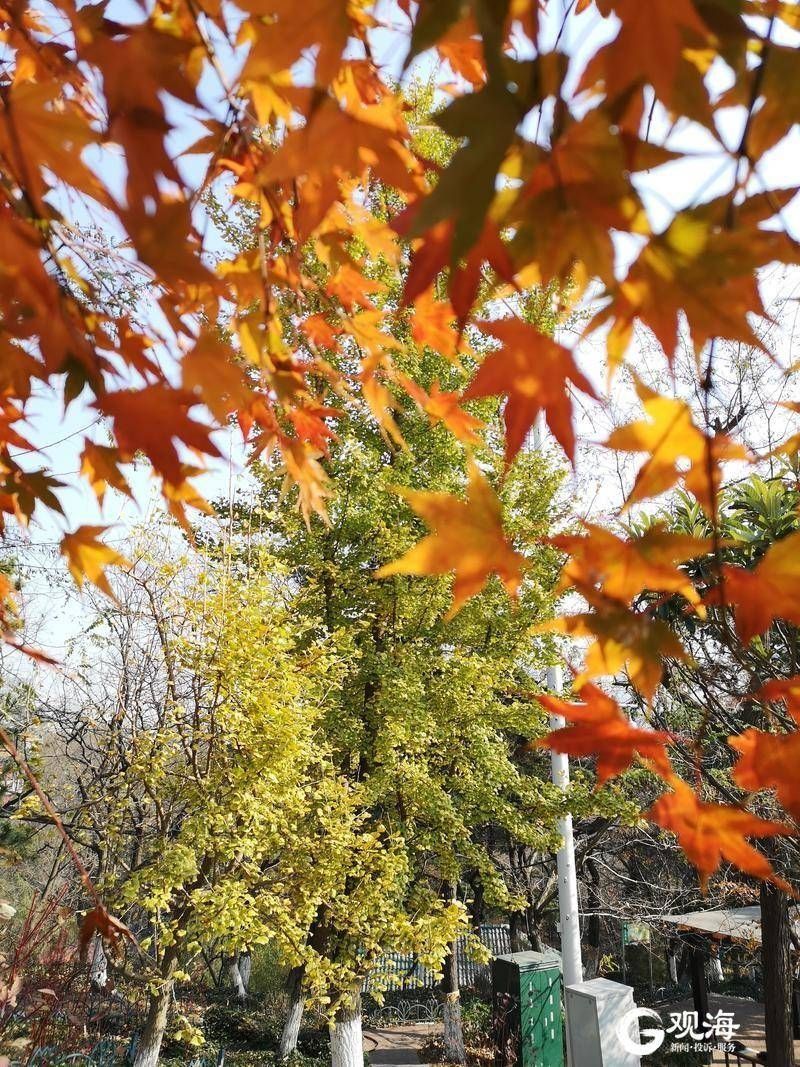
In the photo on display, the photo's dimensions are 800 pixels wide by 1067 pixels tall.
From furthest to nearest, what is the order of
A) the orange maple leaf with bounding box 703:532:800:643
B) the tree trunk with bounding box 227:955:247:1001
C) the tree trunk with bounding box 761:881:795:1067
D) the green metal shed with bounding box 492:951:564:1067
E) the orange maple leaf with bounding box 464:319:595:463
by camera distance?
the tree trunk with bounding box 227:955:247:1001 < the green metal shed with bounding box 492:951:564:1067 < the tree trunk with bounding box 761:881:795:1067 < the orange maple leaf with bounding box 703:532:800:643 < the orange maple leaf with bounding box 464:319:595:463

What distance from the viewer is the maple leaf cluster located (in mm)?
459

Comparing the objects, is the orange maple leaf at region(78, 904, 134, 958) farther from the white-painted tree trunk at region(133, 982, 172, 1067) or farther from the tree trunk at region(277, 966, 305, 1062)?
the tree trunk at region(277, 966, 305, 1062)

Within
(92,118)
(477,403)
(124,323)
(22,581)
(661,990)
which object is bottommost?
(661,990)

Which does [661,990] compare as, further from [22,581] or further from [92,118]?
[92,118]

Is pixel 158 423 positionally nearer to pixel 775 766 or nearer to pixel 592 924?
pixel 775 766

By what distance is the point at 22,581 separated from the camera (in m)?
6.41

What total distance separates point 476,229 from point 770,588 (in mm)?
556

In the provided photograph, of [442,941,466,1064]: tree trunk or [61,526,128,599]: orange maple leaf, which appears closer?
[61,526,128,599]: orange maple leaf

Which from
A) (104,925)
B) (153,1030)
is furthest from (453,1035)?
(104,925)

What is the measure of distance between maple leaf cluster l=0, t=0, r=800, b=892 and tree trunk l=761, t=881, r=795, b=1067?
6.45m

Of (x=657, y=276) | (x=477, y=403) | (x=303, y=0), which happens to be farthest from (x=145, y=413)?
(x=477, y=403)

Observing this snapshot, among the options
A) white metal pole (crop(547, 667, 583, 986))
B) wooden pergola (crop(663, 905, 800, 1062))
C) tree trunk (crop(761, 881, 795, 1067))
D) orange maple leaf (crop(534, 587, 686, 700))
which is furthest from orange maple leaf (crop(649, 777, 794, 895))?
wooden pergola (crop(663, 905, 800, 1062))

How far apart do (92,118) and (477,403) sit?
656cm

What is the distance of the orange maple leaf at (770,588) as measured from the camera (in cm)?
75
